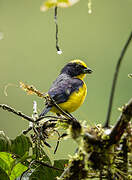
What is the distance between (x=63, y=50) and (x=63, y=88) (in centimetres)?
385

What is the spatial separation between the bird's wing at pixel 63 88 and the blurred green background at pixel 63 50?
5.22ft

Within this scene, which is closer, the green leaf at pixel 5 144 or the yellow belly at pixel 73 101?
the green leaf at pixel 5 144

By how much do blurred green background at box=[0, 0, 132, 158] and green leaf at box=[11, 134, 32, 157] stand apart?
4.51m

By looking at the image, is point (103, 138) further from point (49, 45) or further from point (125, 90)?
point (49, 45)

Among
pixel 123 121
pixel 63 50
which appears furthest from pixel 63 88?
pixel 63 50

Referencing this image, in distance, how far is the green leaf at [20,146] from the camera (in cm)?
131

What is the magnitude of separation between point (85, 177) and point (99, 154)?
0.24 ft

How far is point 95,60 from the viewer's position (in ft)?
24.0

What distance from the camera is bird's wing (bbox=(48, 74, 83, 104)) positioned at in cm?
382

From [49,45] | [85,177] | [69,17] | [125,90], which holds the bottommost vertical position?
[85,177]

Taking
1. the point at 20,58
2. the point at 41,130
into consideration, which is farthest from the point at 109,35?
the point at 41,130

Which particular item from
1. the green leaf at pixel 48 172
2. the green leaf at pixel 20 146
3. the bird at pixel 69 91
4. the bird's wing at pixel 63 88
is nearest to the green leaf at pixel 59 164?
the green leaf at pixel 48 172

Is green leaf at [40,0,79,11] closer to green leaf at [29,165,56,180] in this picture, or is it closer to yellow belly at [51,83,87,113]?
green leaf at [29,165,56,180]

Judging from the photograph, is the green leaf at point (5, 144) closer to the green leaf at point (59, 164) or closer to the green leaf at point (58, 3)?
the green leaf at point (59, 164)
